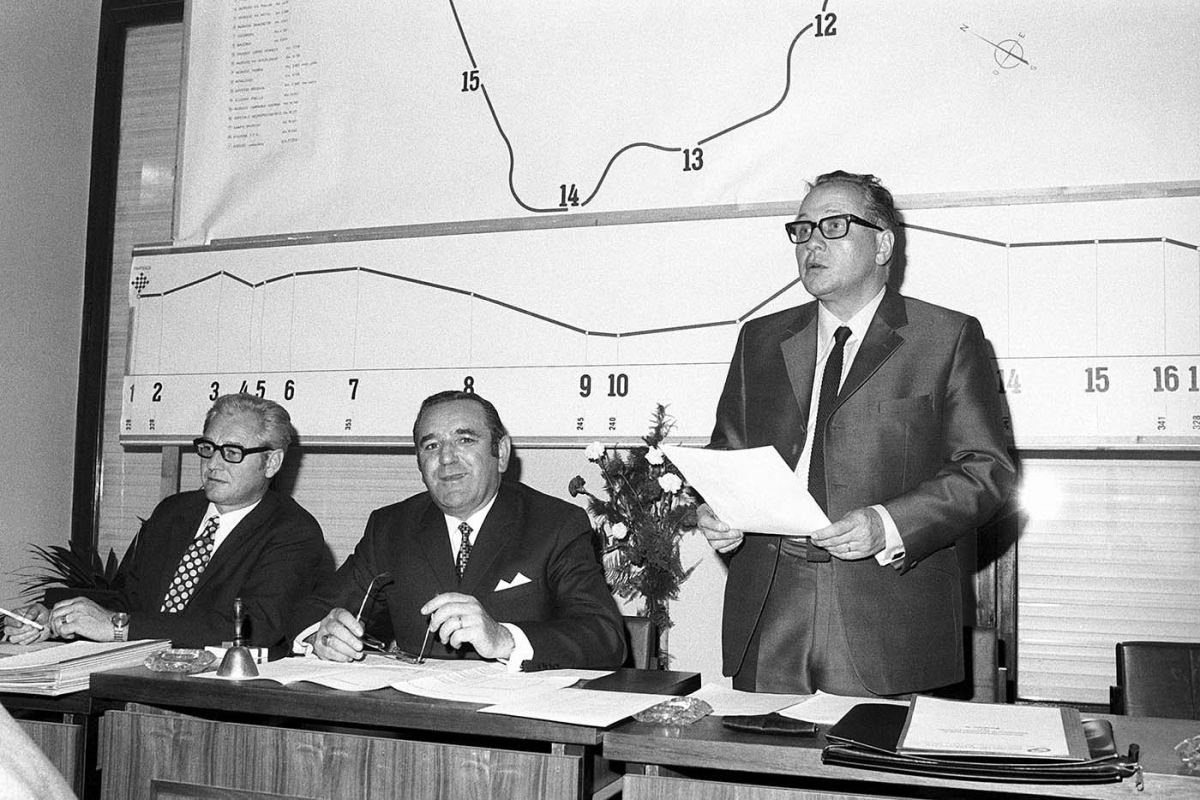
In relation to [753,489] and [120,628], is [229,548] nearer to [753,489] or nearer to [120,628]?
[120,628]

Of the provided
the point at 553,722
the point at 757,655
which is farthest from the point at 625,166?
the point at 553,722

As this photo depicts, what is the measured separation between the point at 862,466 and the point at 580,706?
0.85 meters

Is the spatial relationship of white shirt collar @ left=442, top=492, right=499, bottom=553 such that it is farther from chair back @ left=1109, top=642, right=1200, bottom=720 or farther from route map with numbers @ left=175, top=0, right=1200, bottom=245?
chair back @ left=1109, top=642, right=1200, bottom=720

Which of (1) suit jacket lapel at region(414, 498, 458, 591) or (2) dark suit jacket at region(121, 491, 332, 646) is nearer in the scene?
(1) suit jacket lapel at region(414, 498, 458, 591)

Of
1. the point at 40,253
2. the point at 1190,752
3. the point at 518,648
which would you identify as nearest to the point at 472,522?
the point at 518,648

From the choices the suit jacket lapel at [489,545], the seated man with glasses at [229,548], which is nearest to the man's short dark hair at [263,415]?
the seated man with glasses at [229,548]

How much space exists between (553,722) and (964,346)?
1.20 meters

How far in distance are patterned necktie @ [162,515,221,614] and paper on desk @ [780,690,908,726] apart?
1.91 meters

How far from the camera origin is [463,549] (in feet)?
9.36

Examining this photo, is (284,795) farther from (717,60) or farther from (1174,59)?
(1174,59)

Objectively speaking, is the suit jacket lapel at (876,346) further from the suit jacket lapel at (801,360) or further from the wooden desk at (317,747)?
the wooden desk at (317,747)

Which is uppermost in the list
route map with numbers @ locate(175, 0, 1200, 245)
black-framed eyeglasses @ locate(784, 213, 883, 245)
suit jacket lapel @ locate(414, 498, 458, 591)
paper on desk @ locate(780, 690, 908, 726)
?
route map with numbers @ locate(175, 0, 1200, 245)

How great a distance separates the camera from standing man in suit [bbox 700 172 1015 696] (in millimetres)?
2283

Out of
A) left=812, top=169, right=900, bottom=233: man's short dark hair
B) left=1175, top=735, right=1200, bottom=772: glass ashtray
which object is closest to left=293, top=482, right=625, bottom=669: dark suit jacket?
left=812, top=169, right=900, bottom=233: man's short dark hair
